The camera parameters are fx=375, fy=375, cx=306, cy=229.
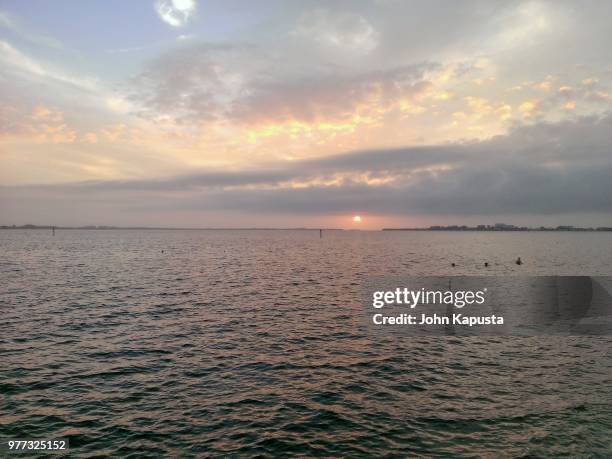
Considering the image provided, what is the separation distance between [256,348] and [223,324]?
335 inches

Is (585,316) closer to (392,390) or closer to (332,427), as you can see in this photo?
(392,390)

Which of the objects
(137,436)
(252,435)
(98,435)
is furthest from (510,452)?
(98,435)

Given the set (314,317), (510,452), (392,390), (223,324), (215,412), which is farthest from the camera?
(314,317)

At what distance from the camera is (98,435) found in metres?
16.6

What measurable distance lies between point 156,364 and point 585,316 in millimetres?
44371

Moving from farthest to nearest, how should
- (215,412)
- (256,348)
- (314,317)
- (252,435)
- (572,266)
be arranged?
(572,266), (314,317), (256,348), (215,412), (252,435)

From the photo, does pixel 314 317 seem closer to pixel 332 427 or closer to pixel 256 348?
pixel 256 348

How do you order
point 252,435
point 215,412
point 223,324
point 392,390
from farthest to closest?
point 223,324, point 392,390, point 215,412, point 252,435

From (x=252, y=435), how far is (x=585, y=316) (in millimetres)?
41758

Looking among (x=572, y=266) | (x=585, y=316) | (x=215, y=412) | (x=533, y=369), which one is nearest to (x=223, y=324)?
(x=215, y=412)

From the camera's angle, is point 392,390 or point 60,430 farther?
point 392,390

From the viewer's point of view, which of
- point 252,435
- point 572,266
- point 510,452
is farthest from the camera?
point 572,266

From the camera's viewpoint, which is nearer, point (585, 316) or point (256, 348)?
point (256, 348)

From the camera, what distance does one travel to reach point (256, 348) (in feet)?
95.5
